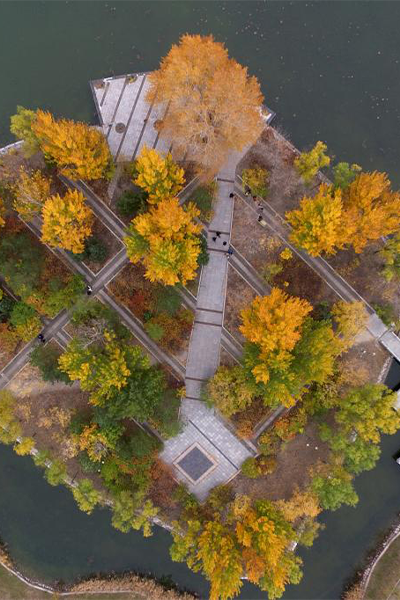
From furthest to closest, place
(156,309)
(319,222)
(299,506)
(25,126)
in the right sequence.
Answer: (156,309) → (299,506) → (25,126) → (319,222)

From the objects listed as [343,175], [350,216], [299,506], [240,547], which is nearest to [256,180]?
[343,175]

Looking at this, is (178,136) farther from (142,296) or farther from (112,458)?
(112,458)

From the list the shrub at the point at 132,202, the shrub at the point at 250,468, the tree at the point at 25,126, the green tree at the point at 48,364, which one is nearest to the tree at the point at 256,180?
the shrub at the point at 132,202

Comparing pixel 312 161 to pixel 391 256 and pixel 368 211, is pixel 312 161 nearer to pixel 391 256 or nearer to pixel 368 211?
pixel 368 211

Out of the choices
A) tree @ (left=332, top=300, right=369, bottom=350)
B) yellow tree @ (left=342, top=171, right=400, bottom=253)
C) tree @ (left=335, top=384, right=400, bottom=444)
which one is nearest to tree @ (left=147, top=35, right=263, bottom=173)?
yellow tree @ (left=342, top=171, right=400, bottom=253)

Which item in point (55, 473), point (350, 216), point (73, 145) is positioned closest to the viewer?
point (350, 216)

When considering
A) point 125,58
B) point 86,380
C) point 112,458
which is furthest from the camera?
point 125,58

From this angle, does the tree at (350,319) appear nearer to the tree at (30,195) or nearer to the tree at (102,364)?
the tree at (102,364)

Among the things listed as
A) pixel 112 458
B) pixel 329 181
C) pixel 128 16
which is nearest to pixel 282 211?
pixel 329 181
